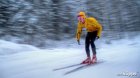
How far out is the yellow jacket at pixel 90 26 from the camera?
175cm

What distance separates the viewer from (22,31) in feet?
5.54

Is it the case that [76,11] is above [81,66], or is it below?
above

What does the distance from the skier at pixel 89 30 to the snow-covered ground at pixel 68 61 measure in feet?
0.11

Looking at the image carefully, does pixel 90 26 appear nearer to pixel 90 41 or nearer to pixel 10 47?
pixel 90 41

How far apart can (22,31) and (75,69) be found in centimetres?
39

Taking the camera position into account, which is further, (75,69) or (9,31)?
(75,69)

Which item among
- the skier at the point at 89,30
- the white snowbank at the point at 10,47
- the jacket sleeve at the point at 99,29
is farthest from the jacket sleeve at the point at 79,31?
the white snowbank at the point at 10,47

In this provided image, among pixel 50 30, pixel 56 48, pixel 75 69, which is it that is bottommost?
pixel 75 69

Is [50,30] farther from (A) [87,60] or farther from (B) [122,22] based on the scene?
(B) [122,22]

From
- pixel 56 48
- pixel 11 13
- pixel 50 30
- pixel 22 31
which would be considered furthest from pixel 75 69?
pixel 11 13

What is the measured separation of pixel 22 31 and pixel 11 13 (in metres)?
0.12

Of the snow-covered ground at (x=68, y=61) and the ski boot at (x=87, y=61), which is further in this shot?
the ski boot at (x=87, y=61)

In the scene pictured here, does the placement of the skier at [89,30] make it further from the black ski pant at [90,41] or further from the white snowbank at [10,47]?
the white snowbank at [10,47]

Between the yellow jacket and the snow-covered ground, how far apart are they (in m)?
0.08
